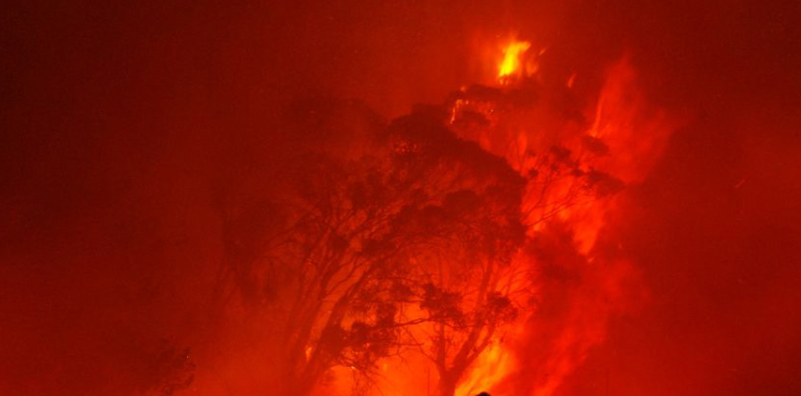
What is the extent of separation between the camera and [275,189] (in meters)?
14.2

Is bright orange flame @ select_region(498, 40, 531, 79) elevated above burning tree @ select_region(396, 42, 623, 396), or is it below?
above

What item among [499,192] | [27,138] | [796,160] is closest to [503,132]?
[499,192]

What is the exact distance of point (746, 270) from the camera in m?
20.6

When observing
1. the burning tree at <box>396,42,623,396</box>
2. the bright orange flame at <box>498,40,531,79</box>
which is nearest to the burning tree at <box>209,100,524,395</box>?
the burning tree at <box>396,42,623,396</box>

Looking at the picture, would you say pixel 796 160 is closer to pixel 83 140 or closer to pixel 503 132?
pixel 503 132

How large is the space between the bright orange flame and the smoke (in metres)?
0.51

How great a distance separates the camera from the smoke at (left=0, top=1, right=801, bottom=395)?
1188 centimetres

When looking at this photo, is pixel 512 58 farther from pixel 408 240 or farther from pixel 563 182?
pixel 408 240

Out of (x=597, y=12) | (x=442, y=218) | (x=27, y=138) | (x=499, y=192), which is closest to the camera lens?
(x=27, y=138)

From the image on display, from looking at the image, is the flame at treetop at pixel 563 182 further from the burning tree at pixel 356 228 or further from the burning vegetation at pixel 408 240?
the burning tree at pixel 356 228

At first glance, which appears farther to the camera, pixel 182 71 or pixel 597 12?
pixel 597 12

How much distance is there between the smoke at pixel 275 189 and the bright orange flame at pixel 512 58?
0.51 metres

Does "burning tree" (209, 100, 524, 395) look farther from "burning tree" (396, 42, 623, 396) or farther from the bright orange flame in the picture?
the bright orange flame

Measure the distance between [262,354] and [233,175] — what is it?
12.7ft
